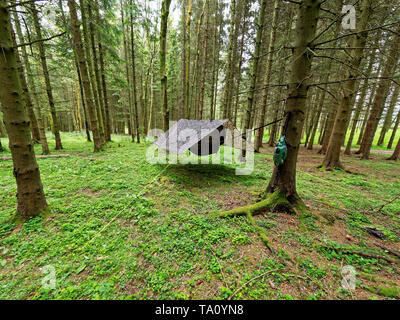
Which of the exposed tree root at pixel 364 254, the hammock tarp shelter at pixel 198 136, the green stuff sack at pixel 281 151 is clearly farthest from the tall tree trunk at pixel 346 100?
the exposed tree root at pixel 364 254

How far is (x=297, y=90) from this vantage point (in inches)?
107

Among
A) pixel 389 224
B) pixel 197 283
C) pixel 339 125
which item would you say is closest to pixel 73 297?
pixel 197 283

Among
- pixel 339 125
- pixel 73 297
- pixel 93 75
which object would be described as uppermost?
pixel 93 75

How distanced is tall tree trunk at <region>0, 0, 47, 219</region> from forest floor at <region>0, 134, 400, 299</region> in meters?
0.39

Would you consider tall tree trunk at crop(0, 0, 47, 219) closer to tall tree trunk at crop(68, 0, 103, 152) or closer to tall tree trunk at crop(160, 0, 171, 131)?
tall tree trunk at crop(160, 0, 171, 131)

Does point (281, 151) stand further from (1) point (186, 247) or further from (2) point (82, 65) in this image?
(2) point (82, 65)

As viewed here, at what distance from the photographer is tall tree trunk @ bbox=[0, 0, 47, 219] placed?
2268 mm

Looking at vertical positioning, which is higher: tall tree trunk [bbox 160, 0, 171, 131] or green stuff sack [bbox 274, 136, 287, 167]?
tall tree trunk [bbox 160, 0, 171, 131]

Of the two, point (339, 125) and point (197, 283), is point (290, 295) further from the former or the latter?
point (339, 125)

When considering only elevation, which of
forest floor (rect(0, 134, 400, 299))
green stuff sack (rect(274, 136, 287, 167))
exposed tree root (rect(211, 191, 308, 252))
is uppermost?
green stuff sack (rect(274, 136, 287, 167))

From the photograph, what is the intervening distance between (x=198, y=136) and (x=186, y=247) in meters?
3.14

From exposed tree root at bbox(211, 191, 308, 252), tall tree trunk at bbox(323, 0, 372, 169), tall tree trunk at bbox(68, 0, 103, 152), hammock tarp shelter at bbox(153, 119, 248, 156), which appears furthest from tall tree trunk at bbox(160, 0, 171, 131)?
tall tree trunk at bbox(323, 0, 372, 169)

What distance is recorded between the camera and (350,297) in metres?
1.66

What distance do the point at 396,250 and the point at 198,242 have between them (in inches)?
118
